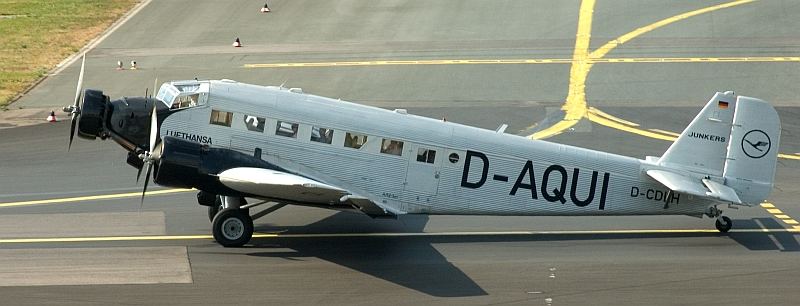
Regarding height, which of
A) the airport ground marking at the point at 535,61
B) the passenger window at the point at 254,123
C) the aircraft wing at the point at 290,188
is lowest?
the aircraft wing at the point at 290,188

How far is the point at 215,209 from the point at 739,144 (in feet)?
38.8

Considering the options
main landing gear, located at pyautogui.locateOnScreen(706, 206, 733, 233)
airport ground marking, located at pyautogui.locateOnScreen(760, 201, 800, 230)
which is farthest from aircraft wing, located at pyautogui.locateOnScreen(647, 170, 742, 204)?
airport ground marking, located at pyautogui.locateOnScreen(760, 201, 800, 230)

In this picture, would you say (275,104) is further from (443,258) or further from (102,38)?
(102,38)

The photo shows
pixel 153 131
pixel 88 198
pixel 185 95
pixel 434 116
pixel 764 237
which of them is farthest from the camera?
pixel 434 116

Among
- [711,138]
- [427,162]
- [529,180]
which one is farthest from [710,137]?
[427,162]

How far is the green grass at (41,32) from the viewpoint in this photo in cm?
4595

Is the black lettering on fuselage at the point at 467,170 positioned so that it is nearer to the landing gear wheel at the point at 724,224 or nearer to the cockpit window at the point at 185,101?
the landing gear wheel at the point at 724,224

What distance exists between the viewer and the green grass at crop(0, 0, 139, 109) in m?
45.9

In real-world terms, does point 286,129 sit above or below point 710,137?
below

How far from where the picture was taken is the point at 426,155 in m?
26.8

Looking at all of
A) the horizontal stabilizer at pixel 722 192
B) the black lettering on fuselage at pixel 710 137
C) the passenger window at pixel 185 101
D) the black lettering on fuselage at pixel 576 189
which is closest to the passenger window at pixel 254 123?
the passenger window at pixel 185 101

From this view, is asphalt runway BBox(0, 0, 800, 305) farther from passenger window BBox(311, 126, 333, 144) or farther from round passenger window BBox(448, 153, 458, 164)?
passenger window BBox(311, 126, 333, 144)

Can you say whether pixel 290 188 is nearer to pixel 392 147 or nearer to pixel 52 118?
pixel 392 147

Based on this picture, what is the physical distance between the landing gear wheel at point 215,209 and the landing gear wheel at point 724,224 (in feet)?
36.5
